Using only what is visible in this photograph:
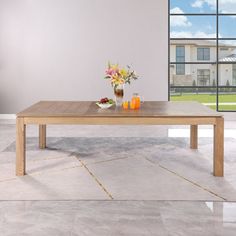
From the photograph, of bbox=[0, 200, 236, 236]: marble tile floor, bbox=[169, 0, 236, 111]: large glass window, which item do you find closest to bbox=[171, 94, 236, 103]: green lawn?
bbox=[169, 0, 236, 111]: large glass window

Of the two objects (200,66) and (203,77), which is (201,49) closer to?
(200,66)

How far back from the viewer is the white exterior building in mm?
31719

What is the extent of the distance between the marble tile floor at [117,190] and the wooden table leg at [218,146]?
78 mm

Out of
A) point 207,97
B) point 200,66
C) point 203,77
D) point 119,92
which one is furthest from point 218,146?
point 207,97

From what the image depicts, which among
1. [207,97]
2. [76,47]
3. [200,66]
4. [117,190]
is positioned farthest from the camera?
[207,97]

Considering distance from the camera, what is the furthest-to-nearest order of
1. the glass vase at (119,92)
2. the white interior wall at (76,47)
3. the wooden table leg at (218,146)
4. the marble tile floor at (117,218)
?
the white interior wall at (76,47)
the glass vase at (119,92)
the wooden table leg at (218,146)
the marble tile floor at (117,218)

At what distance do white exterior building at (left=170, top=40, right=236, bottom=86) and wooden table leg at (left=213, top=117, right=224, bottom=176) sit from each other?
1116 inches

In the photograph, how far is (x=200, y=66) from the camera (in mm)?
32562

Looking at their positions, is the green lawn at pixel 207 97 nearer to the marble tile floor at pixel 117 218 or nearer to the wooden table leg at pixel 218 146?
the wooden table leg at pixel 218 146

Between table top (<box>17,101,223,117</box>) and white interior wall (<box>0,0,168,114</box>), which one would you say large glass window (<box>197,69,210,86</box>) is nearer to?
white interior wall (<box>0,0,168,114</box>)

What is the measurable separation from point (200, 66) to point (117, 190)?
1201 inches

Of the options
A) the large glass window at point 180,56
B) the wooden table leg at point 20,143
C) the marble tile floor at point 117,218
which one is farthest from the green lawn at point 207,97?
the marble tile floor at point 117,218

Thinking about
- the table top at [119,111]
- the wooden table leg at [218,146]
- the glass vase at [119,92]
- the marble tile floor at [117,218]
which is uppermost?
the glass vase at [119,92]

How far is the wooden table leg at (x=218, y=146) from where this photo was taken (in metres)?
3.39
